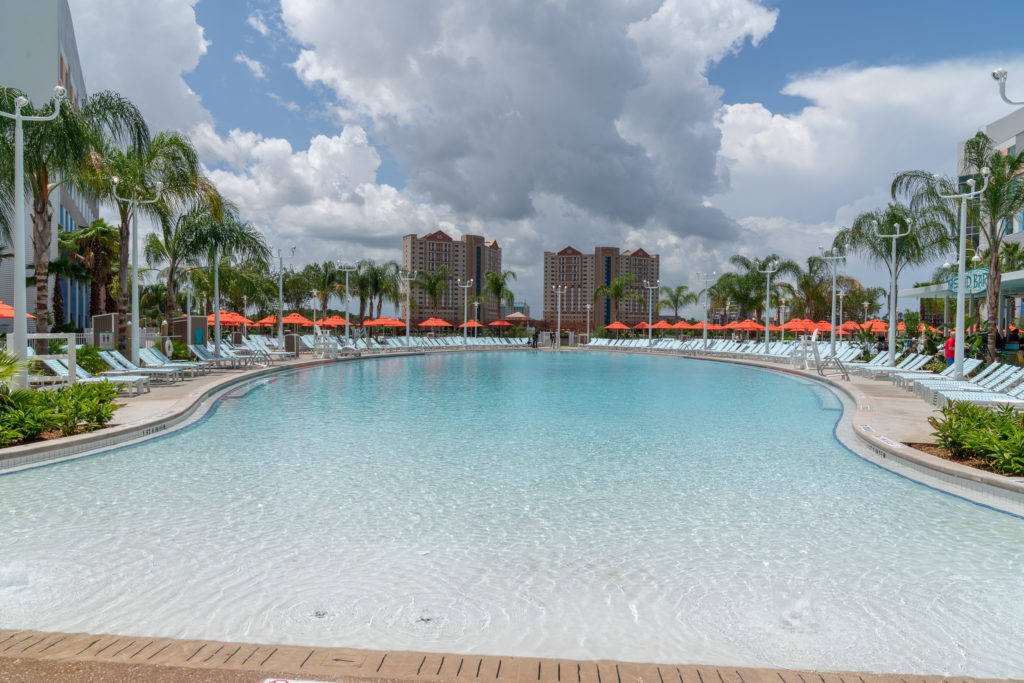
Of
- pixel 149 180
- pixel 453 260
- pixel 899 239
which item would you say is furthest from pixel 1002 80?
pixel 453 260

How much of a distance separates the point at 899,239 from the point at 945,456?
18.5m

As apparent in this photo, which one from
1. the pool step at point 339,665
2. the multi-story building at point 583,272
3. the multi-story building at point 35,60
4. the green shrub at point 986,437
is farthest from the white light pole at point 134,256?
the multi-story building at point 583,272

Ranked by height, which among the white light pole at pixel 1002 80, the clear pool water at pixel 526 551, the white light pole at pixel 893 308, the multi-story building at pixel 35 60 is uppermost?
the multi-story building at pixel 35 60

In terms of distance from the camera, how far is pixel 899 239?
73.9 ft

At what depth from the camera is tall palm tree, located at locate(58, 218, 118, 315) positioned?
23984 mm

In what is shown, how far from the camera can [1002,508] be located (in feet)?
17.7

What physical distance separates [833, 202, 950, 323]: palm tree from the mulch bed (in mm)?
15084

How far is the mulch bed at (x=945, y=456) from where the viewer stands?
633cm

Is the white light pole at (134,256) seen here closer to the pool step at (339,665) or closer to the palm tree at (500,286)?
the pool step at (339,665)

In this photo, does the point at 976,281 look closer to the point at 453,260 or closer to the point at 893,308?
the point at 893,308

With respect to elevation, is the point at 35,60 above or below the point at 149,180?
above

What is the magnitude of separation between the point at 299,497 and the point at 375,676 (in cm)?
338

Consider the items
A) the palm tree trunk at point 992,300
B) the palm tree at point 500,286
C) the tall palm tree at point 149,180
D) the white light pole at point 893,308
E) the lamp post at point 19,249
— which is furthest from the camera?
the palm tree at point 500,286

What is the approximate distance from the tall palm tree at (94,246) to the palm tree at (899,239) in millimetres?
26501
